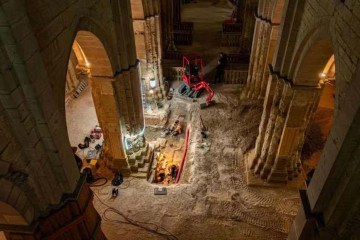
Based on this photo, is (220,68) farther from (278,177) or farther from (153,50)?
(278,177)

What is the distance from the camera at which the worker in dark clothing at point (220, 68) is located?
14492 mm

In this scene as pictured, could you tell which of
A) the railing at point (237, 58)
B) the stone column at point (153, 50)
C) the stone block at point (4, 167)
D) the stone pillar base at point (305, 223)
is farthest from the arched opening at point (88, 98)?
the railing at point (237, 58)

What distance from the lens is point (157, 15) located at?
11.9 metres

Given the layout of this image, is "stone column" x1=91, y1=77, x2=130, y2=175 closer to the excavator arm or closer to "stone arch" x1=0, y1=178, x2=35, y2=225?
"stone arch" x1=0, y1=178, x2=35, y2=225

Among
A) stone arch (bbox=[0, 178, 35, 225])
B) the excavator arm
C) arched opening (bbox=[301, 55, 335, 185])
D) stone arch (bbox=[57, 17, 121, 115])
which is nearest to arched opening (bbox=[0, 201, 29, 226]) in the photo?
stone arch (bbox=[0, 178, 35, 225])

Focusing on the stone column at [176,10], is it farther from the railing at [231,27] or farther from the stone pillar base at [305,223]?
the stone pillar base at [305,223]

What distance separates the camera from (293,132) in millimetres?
7984

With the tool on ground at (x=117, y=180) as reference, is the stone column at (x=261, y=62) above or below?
above

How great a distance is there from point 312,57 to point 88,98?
1061 cm

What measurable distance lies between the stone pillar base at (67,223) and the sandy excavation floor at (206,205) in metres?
2.20

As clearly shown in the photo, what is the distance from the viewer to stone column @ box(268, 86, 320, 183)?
23.7 feet

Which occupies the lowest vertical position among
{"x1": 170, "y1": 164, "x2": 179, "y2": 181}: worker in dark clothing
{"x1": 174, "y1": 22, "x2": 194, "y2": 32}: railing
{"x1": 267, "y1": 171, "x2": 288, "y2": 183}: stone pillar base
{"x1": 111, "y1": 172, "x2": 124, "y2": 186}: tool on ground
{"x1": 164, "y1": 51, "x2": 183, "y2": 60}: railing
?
{"x1": 170, "y1": 164, "x2": 179, "y2": 181}: worker in dark clothing

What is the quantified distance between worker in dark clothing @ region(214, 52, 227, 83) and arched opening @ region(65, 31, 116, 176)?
6.34 metres

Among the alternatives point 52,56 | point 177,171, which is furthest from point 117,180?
point 52,56
